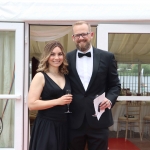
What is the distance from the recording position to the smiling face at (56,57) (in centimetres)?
233

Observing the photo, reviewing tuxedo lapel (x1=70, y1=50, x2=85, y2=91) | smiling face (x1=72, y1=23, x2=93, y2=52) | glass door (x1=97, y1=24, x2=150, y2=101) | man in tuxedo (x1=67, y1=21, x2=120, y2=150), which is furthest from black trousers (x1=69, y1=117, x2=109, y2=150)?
glass door (x1=97, y1=24, x2=150, y2=101)

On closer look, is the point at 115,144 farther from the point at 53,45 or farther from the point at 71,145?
the point at 53,45

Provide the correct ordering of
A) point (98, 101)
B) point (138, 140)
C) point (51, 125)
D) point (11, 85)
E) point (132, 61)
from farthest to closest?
point (138, 140)
point (132, 61)
point (11, 85)
point (51, 125)
point (98, 101)

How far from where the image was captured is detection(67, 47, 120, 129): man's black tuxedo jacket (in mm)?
2328

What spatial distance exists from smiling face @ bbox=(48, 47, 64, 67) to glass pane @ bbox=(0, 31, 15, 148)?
133cm

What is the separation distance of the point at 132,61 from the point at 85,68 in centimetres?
163

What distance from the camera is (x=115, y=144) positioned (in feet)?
17.6

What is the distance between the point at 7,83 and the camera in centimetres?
352

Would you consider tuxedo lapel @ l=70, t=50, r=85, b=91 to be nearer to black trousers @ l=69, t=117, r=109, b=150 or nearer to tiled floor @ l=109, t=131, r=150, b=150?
black trousers @ l=69, t=117, r=109, b=150

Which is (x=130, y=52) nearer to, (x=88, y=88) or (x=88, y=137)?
(x=88, y=88)

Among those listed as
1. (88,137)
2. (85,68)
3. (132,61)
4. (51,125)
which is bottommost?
(88,137)

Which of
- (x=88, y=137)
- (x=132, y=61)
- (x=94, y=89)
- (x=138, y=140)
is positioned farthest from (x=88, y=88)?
(x=138, y=140)

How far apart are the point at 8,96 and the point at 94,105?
1.56 metres
